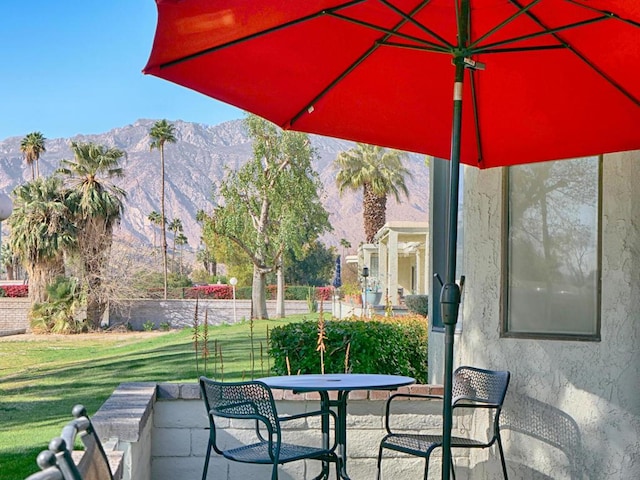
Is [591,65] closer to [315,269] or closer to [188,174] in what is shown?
[315,269]

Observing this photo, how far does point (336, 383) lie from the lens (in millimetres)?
3740

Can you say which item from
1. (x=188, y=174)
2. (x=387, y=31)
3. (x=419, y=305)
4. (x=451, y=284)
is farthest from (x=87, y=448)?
(x=188, y=174)

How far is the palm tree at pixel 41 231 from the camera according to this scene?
3894cm

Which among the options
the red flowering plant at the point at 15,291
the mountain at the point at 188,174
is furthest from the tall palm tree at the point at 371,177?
the mountain at the point at 188,174

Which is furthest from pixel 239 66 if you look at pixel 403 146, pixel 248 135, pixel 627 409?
pixel 248 135

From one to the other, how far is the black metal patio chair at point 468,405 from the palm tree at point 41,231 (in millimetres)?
36502

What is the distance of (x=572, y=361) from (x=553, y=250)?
0.57 m

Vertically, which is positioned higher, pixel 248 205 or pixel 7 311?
pixel 248 205

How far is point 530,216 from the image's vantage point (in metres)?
4.42

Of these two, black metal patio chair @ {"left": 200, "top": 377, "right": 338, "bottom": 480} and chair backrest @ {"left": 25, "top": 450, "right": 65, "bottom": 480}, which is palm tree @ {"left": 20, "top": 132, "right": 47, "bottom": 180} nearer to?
black metal patio chair @ {"left": 200, "top": 377, "right": 338, "bottom": 480}

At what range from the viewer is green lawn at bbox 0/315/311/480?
37.5 ft

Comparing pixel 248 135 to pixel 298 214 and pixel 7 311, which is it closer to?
pixel 298 214

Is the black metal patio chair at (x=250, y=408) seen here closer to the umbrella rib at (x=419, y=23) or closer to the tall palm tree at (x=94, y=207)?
the umbrella rib at (x=419, y=23)

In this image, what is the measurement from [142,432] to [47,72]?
165 m
